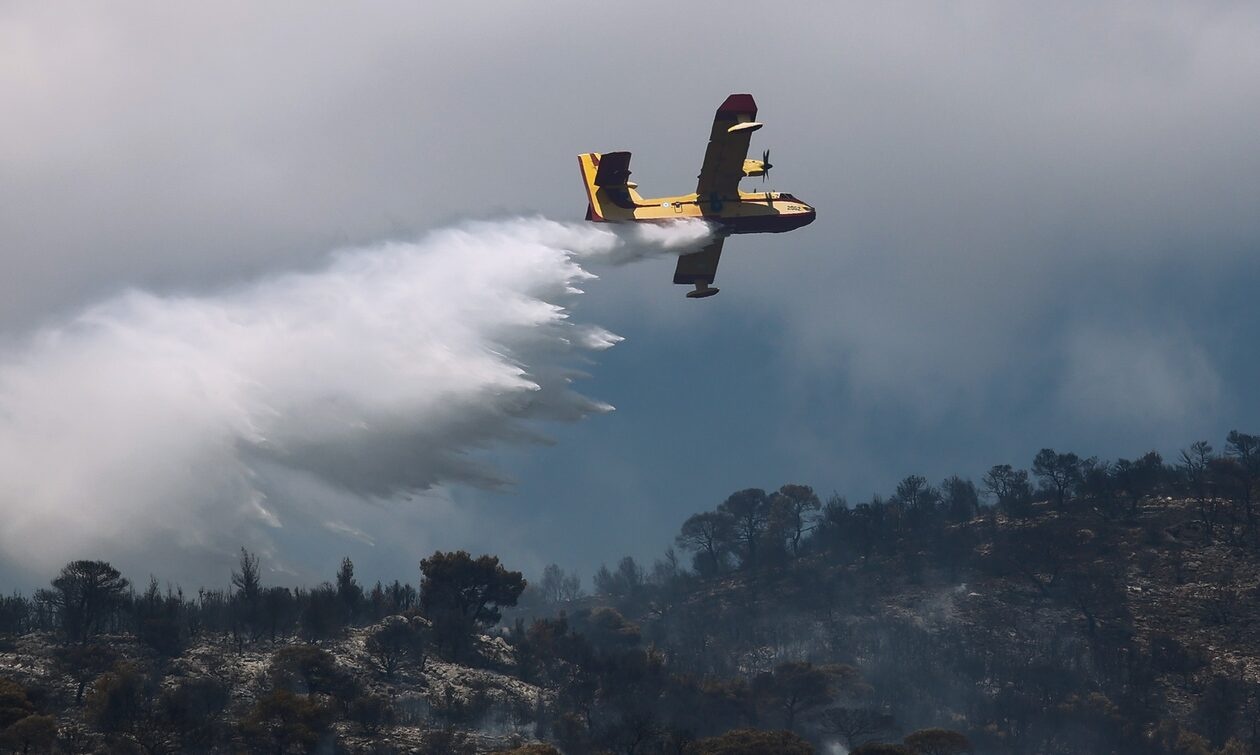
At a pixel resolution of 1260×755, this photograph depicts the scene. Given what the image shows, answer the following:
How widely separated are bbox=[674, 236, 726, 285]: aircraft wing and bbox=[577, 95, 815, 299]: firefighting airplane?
4.97m

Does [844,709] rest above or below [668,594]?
below

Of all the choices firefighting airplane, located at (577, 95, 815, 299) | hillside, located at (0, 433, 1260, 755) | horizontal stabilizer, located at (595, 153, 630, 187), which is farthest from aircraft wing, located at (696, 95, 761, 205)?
hillside, located at (0, 433, 1260, 755)

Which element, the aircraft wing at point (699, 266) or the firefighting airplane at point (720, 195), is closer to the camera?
the firefighting airplane at point (720, 195)

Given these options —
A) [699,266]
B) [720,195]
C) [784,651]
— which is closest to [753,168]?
[720,195]

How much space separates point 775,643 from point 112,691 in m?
54.2

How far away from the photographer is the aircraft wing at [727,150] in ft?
182

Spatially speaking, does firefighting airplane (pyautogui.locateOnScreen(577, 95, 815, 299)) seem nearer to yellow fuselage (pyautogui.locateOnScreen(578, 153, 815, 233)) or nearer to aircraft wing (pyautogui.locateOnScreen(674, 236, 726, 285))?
yellow fuselage (pyautogui.locateOnScreen(578, 153, 815, 233))

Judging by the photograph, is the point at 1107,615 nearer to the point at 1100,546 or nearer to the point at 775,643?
the point at 1100,546

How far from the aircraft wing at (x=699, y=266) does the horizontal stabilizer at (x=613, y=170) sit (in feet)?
28.3

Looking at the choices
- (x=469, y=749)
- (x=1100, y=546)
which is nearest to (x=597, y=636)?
(x=1100, y=546)

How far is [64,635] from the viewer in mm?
64750

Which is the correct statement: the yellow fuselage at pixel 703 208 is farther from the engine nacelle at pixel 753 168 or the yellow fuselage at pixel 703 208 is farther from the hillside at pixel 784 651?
the hillside at pixel 784 651

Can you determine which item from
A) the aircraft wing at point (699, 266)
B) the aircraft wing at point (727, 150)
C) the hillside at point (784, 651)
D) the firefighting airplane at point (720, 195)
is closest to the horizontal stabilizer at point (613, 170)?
the firefighting airplane at point (720, 195)

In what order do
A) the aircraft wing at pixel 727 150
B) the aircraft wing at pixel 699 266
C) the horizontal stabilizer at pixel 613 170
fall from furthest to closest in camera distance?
the aircraft wing at pixel 699 266 < the horizontal stabilizer at pixel 613 170 < the aircraft wing at pixel 727 150
